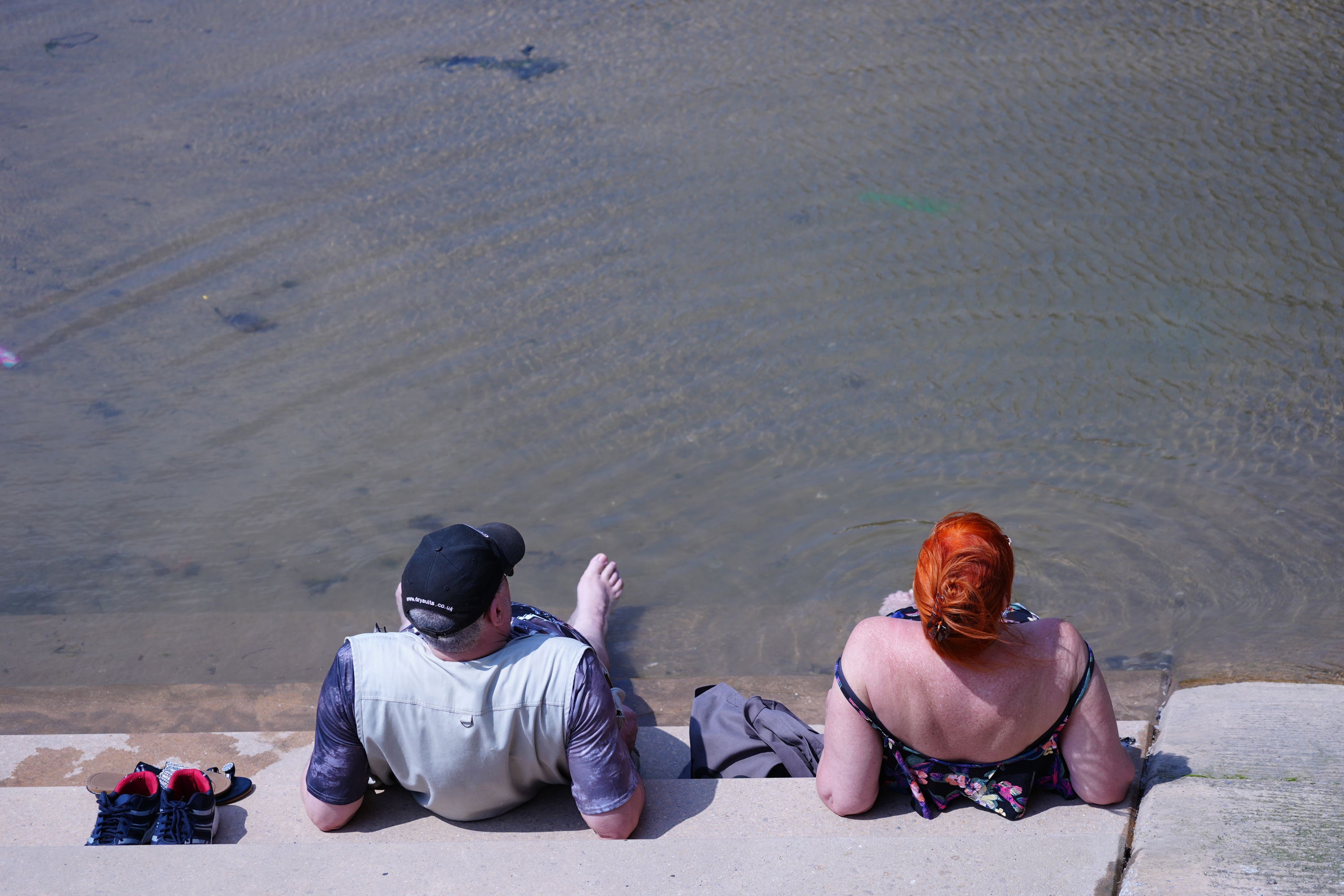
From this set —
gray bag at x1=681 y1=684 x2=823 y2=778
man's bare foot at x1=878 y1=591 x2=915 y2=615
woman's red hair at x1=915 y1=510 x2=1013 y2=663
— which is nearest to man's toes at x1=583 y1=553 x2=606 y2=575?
gray bag at x1=681 y1=684 x2=823 y2=778

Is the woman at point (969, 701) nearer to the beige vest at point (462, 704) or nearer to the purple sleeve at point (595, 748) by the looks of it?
the purple sleeve at point (595, 748)

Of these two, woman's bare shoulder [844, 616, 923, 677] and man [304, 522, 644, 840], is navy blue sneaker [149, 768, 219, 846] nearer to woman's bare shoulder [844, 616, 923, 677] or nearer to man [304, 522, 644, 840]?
man [304, 522, 644, 840]

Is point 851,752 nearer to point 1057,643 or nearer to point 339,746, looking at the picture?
point 1057,643

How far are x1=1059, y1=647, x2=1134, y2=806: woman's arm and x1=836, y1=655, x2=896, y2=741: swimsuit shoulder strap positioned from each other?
40 cm

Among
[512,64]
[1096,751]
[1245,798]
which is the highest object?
[512,64]

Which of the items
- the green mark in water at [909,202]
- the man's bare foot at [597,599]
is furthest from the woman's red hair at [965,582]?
the green mark in water at [909,202]

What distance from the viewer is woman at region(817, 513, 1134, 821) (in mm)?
2047

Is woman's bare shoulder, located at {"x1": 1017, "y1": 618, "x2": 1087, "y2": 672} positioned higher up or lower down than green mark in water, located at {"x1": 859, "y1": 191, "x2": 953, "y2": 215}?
lower down

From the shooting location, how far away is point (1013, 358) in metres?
4.82

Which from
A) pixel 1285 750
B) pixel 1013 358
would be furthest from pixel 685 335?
pixel 1285 750

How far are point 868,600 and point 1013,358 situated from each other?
1.55 metres

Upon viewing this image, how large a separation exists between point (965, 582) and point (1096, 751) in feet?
1.89

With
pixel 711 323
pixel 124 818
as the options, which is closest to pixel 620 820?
pixel 124 818

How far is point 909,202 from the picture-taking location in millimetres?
5680
